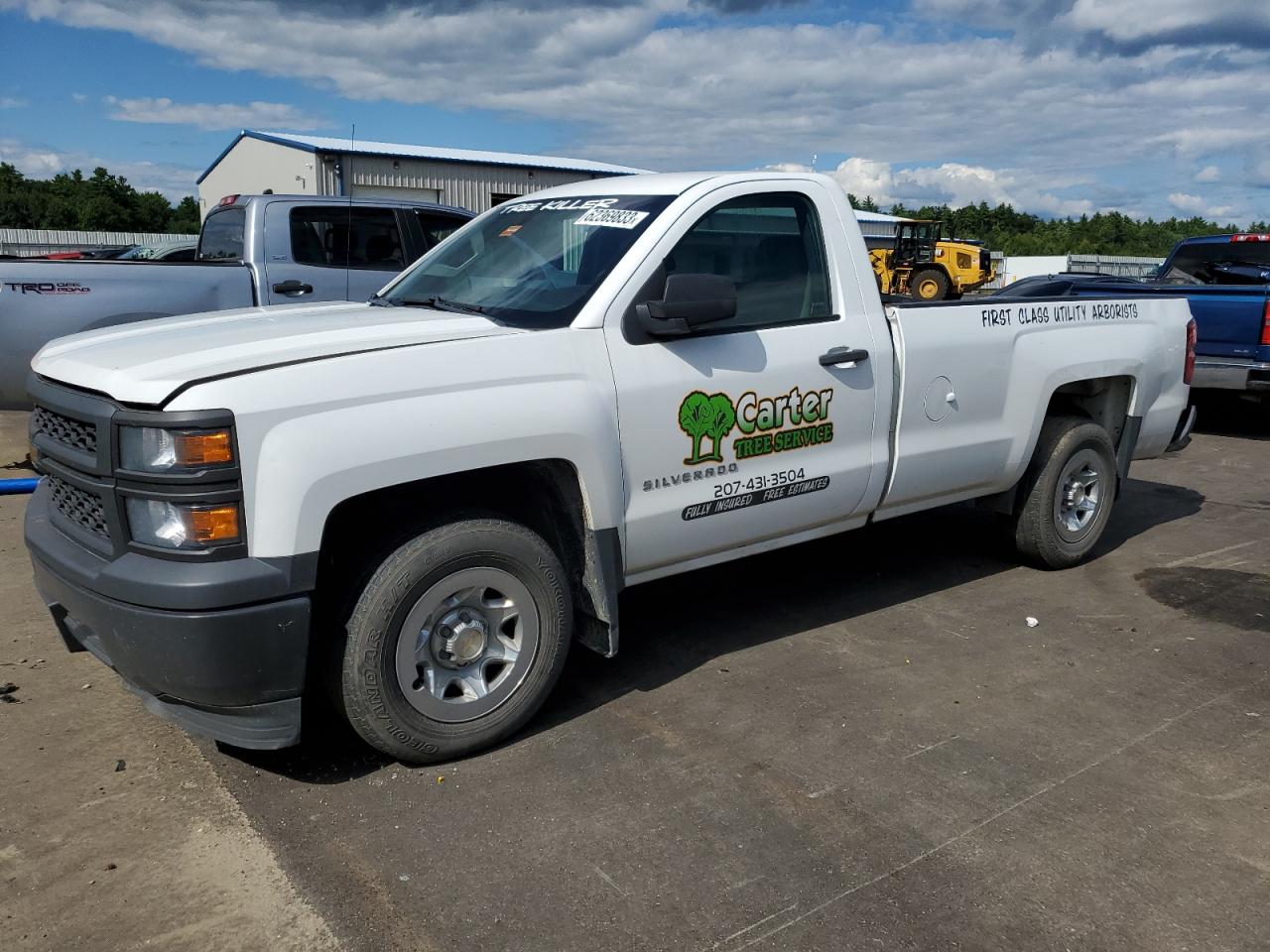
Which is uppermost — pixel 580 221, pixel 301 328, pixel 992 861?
pixel 580 221

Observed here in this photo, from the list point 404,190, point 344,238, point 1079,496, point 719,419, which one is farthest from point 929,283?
point 719,419

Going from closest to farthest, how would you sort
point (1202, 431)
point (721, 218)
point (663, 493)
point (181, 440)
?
point (181, 440) → point (663, 493) → point (721, 218) → point (1202, 431)

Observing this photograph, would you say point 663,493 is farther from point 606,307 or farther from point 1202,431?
point 1202,431

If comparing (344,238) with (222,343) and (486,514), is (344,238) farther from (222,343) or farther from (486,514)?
(486,514)

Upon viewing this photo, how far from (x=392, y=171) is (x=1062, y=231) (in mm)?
56215

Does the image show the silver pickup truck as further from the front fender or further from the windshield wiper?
the front fender

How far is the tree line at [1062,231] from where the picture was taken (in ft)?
211

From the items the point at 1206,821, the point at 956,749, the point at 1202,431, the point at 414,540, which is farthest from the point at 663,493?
the point at 1202,431

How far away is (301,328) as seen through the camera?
3.72m

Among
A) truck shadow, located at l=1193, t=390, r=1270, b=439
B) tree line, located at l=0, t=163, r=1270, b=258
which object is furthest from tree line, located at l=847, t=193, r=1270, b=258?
truck shadow, located at l=1193, t=390, r=1270, b=439

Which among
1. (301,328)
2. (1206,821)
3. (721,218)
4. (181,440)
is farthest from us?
(721,218)

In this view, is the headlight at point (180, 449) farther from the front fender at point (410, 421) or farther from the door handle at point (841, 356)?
the door handle at point (841, 356)

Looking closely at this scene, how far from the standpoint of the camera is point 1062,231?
72.9 metres

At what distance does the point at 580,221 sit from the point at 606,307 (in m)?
0.66
